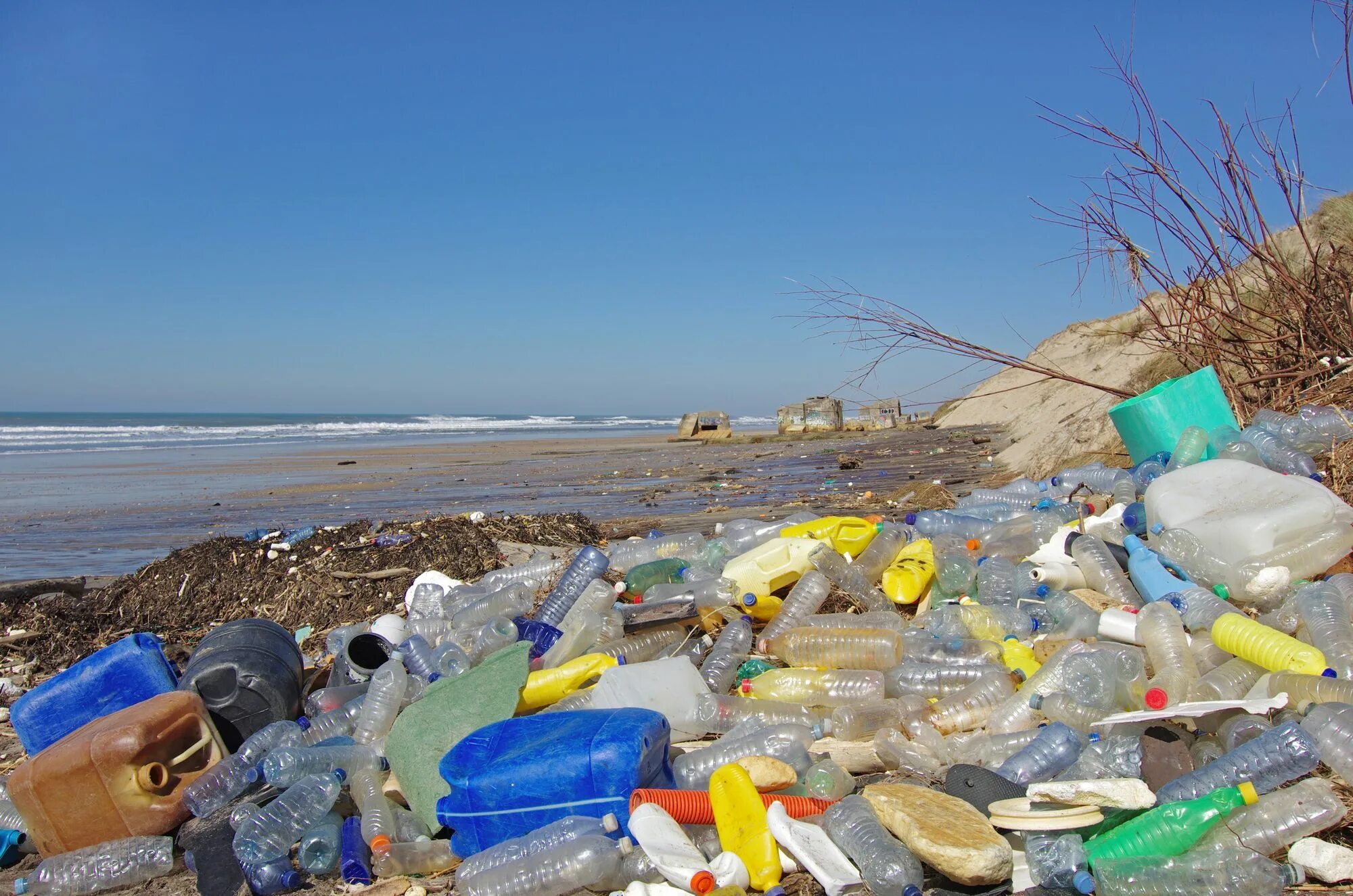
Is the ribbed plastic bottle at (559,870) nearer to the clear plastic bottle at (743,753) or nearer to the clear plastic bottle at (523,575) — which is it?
the clear plastic bottle at (743,753)

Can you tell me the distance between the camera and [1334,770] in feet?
8.38

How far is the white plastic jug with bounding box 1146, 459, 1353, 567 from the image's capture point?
3.77 meters

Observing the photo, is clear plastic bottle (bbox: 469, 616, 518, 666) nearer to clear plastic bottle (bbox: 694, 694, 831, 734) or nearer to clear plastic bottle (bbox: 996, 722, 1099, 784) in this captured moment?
clear plastic bottle (bbox: 694, 694, 831, 734)

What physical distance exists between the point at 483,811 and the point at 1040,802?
1807 mm

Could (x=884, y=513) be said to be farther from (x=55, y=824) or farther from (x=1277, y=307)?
(x=55, y=824)

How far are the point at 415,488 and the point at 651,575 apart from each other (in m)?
11.0

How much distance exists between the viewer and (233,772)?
11.4 ft

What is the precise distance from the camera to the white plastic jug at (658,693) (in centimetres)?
366

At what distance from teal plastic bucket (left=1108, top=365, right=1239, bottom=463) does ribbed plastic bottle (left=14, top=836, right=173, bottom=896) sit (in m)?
5.61

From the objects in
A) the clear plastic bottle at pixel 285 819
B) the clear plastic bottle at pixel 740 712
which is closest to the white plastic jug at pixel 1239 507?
the clear plastic bottle at pixel 740 712

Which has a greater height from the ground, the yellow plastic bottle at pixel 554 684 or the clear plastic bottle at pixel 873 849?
the yellow plastic bottle at pixel 554 684

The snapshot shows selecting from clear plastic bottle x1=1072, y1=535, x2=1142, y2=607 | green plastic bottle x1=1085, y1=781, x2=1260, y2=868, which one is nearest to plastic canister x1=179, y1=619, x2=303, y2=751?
green plastic bottle x1=1085, y1=781, x2=1260, y2=868

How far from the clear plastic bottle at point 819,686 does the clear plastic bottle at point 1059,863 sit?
4.56ft

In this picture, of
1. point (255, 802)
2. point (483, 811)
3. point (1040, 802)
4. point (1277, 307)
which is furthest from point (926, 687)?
point (1277, 307)
